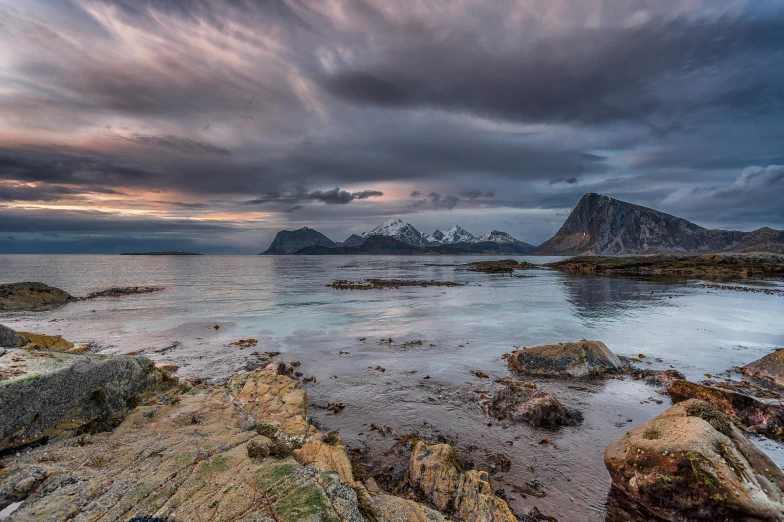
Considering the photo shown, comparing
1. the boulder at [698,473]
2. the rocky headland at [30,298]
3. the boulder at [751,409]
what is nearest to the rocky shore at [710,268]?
the boulder at [751,409]

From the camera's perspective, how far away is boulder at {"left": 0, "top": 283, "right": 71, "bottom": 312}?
117 ft

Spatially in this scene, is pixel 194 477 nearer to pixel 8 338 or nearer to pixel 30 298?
pixel 8 338

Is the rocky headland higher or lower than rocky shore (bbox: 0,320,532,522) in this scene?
lower

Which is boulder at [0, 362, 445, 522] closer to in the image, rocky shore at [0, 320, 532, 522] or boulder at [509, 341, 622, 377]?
rocky shore at [0, 320, 532, 522]

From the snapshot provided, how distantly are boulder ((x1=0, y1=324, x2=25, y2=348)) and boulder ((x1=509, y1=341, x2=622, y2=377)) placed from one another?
19.5 m

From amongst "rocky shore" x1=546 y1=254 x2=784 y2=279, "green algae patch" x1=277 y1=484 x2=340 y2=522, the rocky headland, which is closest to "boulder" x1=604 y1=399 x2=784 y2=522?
"green algae patch" x1=277 y1=484 x2=340 y2=522

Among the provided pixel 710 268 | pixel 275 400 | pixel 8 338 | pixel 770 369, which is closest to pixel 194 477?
pixel 275 400

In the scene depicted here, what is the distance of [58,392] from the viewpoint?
748 centimetres

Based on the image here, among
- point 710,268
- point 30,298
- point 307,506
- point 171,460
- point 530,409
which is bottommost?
point 30,298

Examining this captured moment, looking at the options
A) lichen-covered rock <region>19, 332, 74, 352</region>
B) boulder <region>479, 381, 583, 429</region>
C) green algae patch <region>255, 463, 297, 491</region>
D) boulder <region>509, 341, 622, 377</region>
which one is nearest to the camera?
green algae patch <region>255, 463, 297, 491</region>

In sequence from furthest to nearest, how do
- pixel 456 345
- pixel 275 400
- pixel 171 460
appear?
pixel 456 345, pixel 275 400, pixel 171 460

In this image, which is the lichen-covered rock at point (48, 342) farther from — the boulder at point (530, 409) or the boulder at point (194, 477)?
the boulder at point (530, 409)

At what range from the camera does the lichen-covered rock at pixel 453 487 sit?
6.04 metres

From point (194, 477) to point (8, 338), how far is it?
12.1 metres
